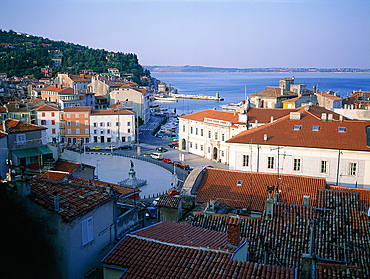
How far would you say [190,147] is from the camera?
43.5 meters

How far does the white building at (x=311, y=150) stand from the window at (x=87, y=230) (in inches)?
552

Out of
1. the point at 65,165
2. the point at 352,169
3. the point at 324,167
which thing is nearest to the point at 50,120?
the point at 65,165

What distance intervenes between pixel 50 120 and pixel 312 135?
1299 inches

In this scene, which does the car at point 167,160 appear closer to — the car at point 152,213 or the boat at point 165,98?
the car at point 152,213

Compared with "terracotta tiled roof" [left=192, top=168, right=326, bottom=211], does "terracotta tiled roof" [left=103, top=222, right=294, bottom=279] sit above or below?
above

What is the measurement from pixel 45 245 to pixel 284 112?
93.1 ft

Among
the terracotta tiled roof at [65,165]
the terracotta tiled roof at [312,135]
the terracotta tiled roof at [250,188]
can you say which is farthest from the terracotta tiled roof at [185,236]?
the terracotta tiled roof at [312,135]

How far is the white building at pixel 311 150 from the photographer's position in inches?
832

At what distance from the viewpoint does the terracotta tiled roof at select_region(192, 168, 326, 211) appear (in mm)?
14953

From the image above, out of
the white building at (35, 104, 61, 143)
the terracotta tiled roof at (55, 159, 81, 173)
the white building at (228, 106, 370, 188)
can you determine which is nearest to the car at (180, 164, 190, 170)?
the white building at (228, 106, 370, 188)

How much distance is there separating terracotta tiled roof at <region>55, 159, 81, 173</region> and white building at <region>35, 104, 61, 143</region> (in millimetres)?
25496

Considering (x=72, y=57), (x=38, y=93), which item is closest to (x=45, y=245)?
(x=38, y=93)

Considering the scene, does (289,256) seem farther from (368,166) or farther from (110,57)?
(110,57)

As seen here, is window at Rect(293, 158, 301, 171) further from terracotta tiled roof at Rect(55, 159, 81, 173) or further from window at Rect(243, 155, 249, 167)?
terracotta tiled roof at Rect(55, 159, 81, 173)
